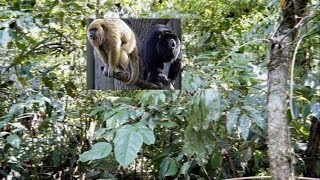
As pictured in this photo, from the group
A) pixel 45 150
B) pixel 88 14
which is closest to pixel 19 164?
pixel 45 150

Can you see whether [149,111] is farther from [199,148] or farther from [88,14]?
[88,14]

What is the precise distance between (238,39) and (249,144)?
0.56 m

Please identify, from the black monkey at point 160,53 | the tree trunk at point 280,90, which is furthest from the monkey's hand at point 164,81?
the tree trunk at point 280,90

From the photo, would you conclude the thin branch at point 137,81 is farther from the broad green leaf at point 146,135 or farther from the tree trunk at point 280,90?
the tree trunk at point 280,90

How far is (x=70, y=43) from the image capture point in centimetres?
180

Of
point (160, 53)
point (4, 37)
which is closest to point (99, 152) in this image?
point (4, 37)

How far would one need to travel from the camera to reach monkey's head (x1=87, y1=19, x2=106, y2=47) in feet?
4.99

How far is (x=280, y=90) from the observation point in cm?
86

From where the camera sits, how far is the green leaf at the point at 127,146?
3.18ft

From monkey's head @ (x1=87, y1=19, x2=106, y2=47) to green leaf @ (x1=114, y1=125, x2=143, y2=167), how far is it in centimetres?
60

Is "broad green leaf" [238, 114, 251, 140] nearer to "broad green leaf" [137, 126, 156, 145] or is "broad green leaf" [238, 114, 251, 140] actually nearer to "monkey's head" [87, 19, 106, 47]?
"broad green leaf" [137, 126, 156, 145]

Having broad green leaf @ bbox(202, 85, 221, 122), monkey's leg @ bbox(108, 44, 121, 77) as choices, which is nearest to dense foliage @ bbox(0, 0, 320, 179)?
broad green leaf @ bbox(202, 85, 221, 122)

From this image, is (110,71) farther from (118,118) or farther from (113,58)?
(118,118)

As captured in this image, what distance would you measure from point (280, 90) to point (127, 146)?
332 mm
